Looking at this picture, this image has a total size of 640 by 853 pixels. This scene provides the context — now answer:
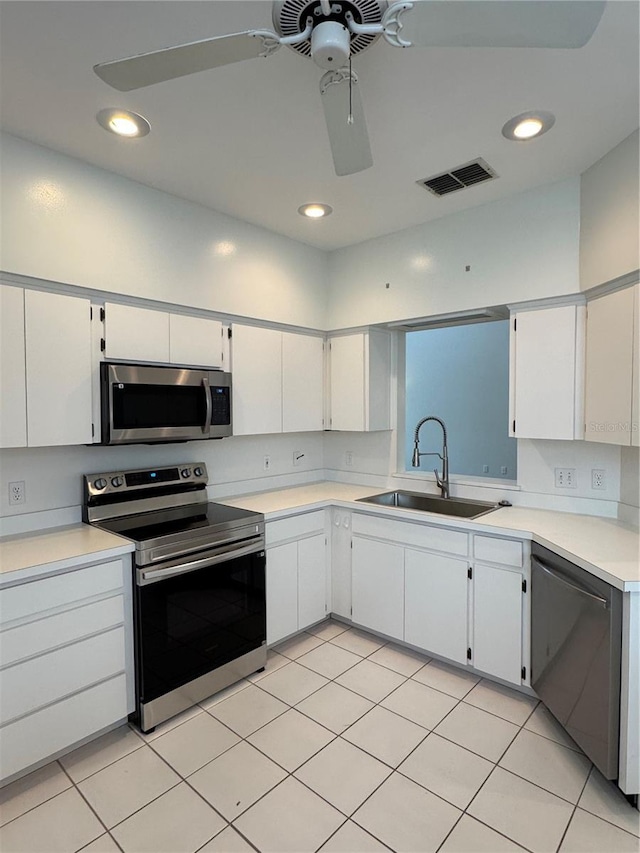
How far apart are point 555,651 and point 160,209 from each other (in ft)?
9.70

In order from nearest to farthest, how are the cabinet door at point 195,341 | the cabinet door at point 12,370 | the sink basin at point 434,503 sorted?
1. the cabinet door at point 12,370
2. the cabinet door at point 195,341
3. the sink basin at point 434,503

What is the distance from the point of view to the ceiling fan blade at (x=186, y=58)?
1.20m

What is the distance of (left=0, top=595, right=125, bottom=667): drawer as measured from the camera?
5.98 feet

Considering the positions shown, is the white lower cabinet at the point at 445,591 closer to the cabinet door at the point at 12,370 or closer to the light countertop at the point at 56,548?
the light countertop at the point at 56,548

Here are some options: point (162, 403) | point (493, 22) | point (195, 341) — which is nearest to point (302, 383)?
point (195, 341)

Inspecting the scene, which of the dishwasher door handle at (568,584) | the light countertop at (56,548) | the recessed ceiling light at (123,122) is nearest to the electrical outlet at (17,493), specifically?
the light countertop at (56,548)

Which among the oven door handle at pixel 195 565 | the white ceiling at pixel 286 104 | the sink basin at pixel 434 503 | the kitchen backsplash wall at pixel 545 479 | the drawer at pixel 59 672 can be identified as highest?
the white ceiling at pixel 286 104

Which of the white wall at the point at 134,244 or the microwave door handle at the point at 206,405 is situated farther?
the microwave door handle at the point at 206,405

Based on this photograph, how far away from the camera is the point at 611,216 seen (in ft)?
7.31

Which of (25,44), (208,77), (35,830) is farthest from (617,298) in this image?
(35,830)

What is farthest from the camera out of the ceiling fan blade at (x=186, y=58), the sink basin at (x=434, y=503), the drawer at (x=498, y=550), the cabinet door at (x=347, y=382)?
the cabinet door at (x=347, y=382)

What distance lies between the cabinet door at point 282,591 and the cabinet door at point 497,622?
1.07 m

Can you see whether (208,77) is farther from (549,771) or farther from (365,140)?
(549,771)

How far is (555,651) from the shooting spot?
2.13 metres
